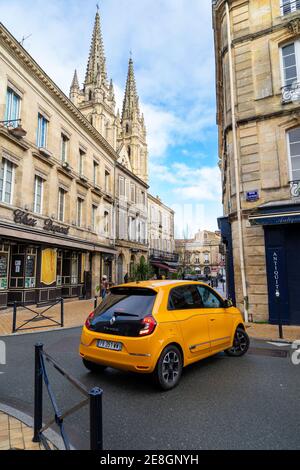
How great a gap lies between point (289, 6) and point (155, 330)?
535 inches

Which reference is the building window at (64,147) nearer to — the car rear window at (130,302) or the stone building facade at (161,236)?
the car rear window at (130,302)

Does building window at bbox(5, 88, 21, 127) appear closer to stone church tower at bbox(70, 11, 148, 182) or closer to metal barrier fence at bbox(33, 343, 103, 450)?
metal barrier fence at bbox(33, 343, 103, 450)

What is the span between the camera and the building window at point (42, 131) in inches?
653

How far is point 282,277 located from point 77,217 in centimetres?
1478

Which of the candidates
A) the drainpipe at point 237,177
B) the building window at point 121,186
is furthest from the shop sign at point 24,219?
the building window at point 121,186

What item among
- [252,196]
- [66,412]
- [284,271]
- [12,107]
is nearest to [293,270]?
[284,271]

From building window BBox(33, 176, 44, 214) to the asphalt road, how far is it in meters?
11.4

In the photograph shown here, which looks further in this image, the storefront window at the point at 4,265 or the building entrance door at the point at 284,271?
the storefront window at the point at 4,265

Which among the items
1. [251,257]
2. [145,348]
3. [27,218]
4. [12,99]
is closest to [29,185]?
[27,218]

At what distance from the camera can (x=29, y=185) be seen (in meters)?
15.2

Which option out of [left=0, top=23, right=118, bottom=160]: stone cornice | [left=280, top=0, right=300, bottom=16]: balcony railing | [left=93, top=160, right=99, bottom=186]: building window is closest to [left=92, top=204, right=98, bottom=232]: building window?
[left=93, top=160, right=99, bottom=186]: building window

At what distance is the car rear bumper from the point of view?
3.97 metres

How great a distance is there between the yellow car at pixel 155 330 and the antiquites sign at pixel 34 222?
1076 centimetres
